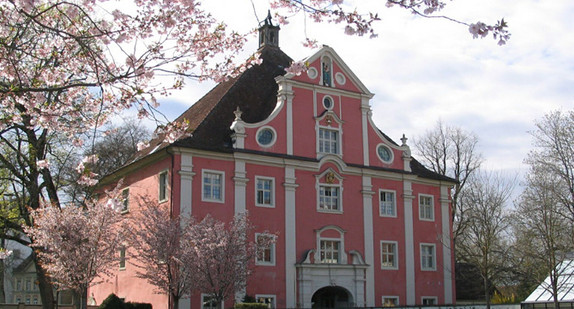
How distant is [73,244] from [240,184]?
299 inches

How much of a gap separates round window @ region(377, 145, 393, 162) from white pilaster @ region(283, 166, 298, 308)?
5.78 metres

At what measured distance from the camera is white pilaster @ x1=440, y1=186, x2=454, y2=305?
35219 millimetres

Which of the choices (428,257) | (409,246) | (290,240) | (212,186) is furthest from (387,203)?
(212,186)

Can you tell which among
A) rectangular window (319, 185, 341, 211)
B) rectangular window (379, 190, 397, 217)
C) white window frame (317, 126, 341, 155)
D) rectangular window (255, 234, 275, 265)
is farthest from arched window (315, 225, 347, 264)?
white window frame (317, 126, 341, 155)

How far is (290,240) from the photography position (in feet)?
100

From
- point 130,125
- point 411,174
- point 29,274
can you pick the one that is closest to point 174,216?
point 411,174

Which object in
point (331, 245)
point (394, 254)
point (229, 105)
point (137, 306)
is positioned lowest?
point (137, 306)

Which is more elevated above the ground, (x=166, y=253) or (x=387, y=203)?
(x=387, y=203)

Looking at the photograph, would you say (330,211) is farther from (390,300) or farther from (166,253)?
(166,253)

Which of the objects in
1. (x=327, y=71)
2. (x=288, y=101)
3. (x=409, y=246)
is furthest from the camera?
(x=409, y=246)

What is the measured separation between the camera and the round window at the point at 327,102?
109ft

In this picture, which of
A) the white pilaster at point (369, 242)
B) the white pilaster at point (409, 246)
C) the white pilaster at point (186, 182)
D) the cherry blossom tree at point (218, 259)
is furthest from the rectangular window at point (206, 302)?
the white pilaster at point (409, 246)

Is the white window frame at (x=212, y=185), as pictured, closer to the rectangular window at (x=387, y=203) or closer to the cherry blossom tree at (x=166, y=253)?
the cherry blossom tree at (x=166, y=253)

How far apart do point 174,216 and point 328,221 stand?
7.82 metres
